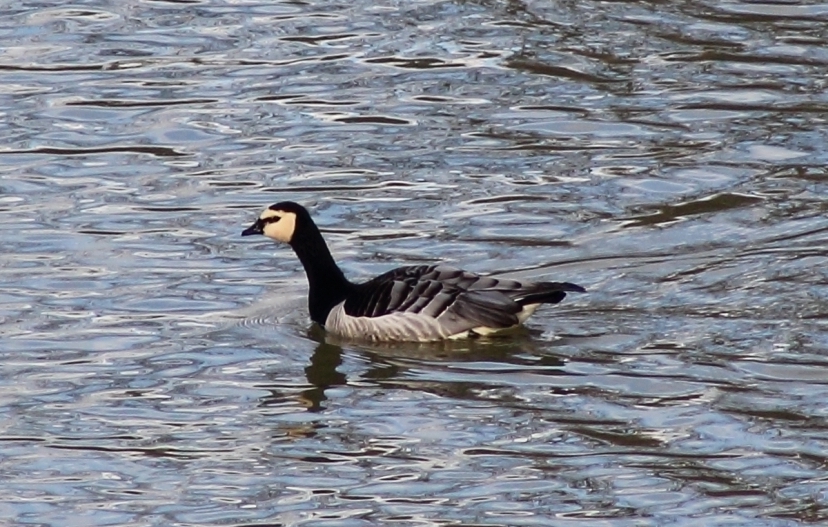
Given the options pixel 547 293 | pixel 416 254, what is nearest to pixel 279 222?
pixel 416 254

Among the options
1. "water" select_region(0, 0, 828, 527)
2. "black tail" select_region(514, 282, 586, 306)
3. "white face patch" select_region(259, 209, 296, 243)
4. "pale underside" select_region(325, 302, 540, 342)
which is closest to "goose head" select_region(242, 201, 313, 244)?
"white face patch" select_region(259, 209, 296, 243)

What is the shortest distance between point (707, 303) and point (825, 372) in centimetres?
164

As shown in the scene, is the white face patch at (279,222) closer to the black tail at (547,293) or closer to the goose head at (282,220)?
the goose head at (282,220)

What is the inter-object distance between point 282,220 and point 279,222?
26 mm

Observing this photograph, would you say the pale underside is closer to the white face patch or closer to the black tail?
the black tail

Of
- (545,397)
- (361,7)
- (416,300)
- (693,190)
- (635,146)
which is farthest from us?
(361,7)

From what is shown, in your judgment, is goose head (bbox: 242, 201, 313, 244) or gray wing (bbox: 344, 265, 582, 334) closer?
gray wing (bbox: 344, 265, 582, 334)

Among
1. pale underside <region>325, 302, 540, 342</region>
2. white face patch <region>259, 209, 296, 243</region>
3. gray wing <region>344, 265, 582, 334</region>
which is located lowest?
pale underside <region>325, 302, 540, 342</region>

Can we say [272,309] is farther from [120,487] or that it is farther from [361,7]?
[361,7]

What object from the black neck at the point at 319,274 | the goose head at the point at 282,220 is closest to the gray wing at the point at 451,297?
the black neck at the point at 319,274

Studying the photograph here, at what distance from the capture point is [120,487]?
998cm

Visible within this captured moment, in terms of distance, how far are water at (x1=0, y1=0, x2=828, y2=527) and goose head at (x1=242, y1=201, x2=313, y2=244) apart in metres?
0.58

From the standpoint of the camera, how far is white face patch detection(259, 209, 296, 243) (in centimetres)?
1329

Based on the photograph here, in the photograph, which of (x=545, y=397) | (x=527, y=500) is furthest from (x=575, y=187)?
(x=527, y=500)
